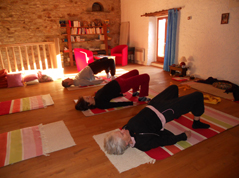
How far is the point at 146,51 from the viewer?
22.7 feet

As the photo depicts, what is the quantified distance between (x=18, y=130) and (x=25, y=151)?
57 cm

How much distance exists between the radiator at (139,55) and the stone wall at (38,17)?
7.15 feet

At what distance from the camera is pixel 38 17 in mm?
6688

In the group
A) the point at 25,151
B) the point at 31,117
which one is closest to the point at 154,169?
the point at 25,151

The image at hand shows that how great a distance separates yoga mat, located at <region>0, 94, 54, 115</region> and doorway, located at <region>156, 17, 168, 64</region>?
457 centimetres

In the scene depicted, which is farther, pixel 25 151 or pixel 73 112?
pixel 73 112

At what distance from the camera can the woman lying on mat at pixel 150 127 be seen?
1.67 metres

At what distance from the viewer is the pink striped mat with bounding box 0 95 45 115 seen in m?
3.15

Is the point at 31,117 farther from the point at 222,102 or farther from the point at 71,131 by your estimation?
the point at 222,102

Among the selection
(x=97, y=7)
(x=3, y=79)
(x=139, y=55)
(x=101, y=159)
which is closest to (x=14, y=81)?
(x=3, y=79)

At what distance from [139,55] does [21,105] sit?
5029 mm

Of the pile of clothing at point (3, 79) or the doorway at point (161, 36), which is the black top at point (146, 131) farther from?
the doorway at point (161, 36)

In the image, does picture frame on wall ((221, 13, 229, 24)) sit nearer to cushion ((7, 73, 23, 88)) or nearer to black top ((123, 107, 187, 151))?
black top ((123, 107, 187, 151))

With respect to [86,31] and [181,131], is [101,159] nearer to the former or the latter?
[181,131]
